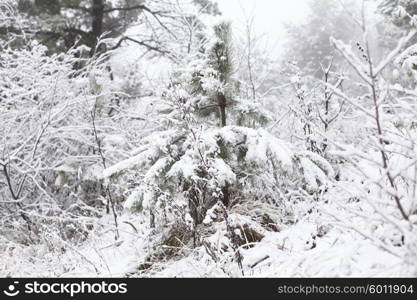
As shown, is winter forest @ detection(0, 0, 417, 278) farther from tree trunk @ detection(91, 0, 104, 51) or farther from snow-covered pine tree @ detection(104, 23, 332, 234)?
tree trunk @ detection(91, 0, 104, 51)

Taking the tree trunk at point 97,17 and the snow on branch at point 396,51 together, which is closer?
the snow on branch at point 396,51

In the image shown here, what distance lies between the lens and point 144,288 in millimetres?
2730

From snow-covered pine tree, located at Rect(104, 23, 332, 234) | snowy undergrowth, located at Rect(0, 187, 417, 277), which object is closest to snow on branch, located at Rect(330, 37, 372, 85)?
snowy undergrowth, located at Rect(0, 187, 417, 277)

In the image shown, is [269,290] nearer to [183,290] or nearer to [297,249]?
[183,290]

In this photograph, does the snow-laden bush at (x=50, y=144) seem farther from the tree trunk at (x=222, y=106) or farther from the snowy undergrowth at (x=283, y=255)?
the tree trunk at (x=222, y=106)

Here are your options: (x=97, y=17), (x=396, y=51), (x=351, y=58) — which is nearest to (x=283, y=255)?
(x=351, y=58)

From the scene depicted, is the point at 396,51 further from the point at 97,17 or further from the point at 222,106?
the point at 97,17

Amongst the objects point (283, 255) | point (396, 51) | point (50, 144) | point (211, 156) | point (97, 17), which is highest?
point (97, 17)

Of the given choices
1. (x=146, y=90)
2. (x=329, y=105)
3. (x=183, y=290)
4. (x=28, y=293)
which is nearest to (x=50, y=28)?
(x=146, y=90)

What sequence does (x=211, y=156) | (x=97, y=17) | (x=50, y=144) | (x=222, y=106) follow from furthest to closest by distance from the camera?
(x=97, y=17)
(x=50, y=144)
(x=222, y=106)
(x=211, y=156)

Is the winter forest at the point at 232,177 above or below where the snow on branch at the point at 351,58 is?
below

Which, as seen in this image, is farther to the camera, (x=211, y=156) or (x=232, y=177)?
(x=211, y=156)

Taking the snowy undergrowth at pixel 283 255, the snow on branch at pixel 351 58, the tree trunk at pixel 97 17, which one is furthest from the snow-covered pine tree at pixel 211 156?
the tree trunk at pixel 97 17

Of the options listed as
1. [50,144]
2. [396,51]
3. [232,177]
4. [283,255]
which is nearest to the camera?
[396,51]
